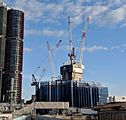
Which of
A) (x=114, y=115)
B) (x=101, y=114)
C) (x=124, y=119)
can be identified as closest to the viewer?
(x=124, y=119)

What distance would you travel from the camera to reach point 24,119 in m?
157

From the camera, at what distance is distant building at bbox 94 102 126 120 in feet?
283

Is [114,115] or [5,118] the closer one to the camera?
[114,115]

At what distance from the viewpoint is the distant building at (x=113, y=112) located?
8620cm

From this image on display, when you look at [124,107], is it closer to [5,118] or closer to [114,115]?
[114,115]

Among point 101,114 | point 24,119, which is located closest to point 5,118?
point 24,119

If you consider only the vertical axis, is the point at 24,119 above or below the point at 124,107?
below

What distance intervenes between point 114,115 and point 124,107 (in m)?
4.81

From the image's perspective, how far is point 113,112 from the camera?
9088 cm

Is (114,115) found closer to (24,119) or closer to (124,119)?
(124,119)

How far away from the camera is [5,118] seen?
16588cm

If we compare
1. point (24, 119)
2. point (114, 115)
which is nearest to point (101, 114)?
point (114, 115)

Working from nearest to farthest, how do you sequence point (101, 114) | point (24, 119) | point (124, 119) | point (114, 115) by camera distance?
point (124, 119)
point (114, 115)
point (101, 114)
point (24, 119)

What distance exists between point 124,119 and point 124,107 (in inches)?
160
